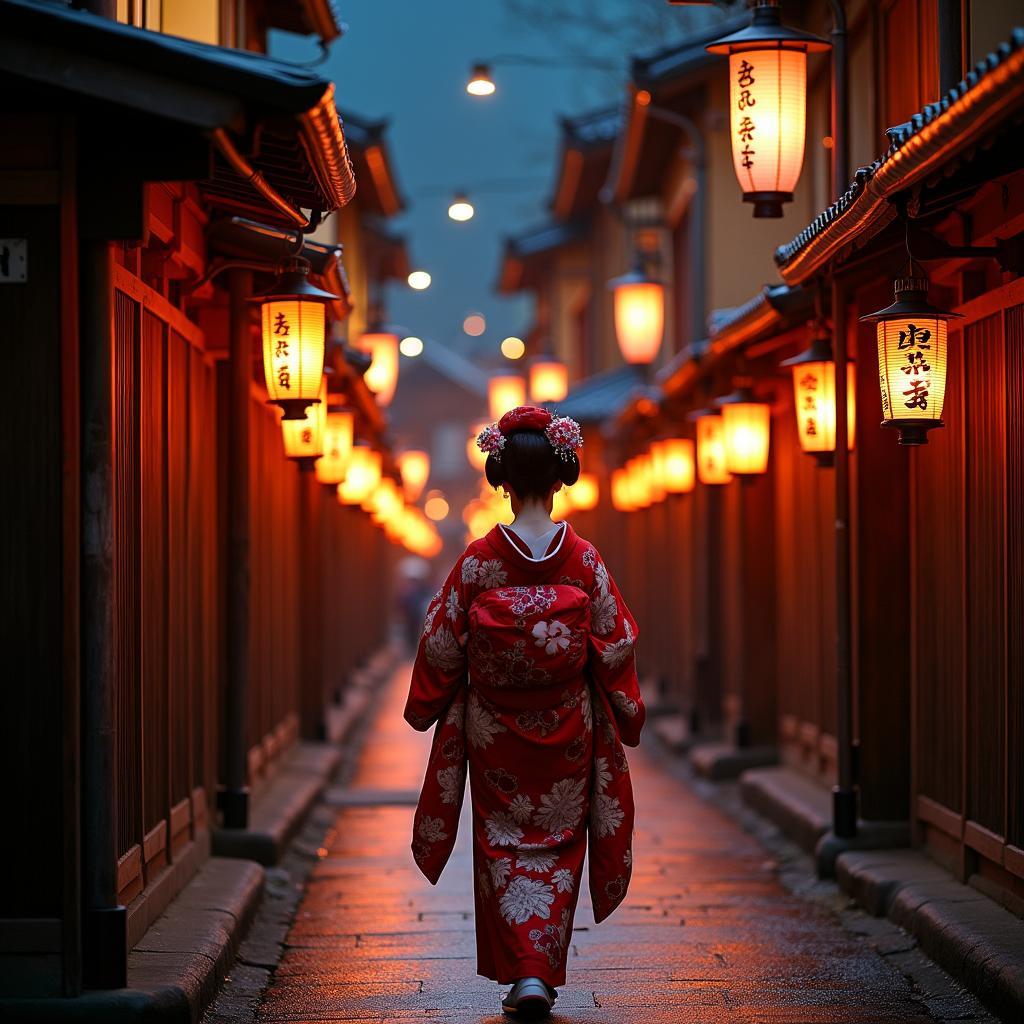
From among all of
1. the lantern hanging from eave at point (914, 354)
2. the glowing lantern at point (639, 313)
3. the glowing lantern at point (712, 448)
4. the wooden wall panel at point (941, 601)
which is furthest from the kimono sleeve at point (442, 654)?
the glowing lantern at point (639, 313)

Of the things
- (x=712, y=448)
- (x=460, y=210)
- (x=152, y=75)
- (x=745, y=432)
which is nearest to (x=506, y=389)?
(x=460, y=210)

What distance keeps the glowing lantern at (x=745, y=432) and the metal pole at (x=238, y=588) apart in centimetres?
449

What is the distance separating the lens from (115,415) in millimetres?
8195

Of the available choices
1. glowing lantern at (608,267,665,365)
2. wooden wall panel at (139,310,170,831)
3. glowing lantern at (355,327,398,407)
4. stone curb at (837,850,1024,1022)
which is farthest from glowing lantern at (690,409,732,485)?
glowing lantern at (355,327,398,407)

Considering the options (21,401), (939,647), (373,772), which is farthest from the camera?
(373,772)

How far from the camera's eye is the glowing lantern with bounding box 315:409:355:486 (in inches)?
639

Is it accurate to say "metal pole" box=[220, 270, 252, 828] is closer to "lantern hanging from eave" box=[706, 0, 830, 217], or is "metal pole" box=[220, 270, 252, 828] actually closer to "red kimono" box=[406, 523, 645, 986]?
"lantern hanging from eave" box=[706, 0, 830, 217]

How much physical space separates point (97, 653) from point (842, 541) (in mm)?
5934

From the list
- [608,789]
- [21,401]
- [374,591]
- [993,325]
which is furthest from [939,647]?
[374,591]

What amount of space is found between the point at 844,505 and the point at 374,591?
2836 cm

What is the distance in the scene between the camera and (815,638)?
1490 centimetres

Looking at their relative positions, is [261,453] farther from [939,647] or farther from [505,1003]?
[505,1003]

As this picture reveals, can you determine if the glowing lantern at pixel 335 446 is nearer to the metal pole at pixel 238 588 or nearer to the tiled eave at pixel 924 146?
the metal pole at pixel 238 588

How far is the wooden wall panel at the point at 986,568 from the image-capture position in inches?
353
